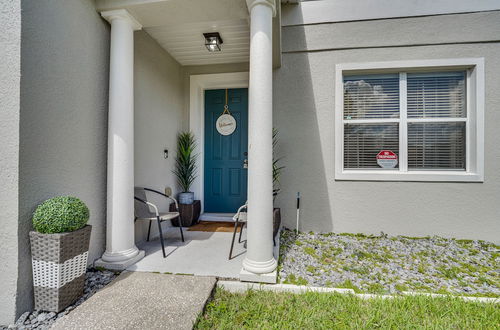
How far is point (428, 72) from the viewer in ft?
10.5

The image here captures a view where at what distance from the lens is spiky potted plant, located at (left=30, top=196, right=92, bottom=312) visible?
157 centimetres

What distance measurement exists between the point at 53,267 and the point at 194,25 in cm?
273

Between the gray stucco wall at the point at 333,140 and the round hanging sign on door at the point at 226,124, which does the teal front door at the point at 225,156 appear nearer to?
the round hanging sign on door at the point at 226,124

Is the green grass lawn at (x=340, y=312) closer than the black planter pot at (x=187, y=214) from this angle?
Yes

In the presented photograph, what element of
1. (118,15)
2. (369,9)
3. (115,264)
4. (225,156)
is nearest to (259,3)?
(118,15)

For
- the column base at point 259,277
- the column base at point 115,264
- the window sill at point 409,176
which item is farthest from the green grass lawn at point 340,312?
the window sill at point 409,176

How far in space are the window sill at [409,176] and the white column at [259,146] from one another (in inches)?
64.7

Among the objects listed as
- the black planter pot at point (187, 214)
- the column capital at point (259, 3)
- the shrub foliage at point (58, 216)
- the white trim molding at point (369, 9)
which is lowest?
the black planter pot at point (187, 214)

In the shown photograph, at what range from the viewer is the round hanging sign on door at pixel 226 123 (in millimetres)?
3945

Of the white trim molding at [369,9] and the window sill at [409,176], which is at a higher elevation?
the white trim molding at [369,9]

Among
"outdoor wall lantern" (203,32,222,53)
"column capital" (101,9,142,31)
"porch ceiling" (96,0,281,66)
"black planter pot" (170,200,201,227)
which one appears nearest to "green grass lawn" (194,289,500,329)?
"black planter pot" (170,200,201,227)

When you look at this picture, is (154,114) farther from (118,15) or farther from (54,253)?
(54,253)

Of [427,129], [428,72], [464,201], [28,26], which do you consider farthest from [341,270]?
[28,26]

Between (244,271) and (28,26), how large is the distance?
242 centimetres
